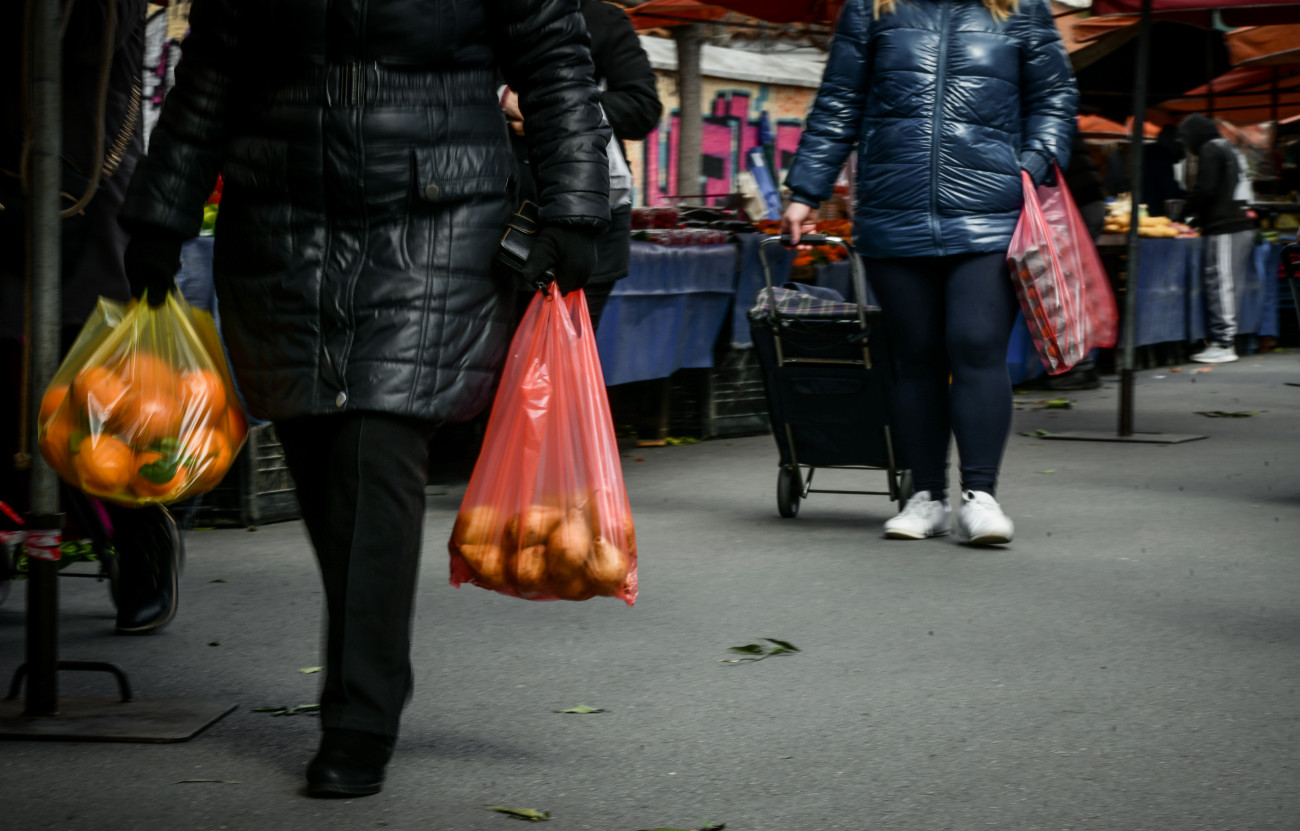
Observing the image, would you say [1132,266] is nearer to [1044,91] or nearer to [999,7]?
[1044,91]

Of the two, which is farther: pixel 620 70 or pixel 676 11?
pixel 676 11

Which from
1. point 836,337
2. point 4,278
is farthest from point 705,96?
point 4,278

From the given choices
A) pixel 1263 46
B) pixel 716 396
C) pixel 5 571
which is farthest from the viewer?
pixel 1263 46

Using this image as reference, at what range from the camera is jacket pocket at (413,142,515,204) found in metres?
3.24

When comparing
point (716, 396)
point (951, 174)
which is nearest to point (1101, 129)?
point (716, 396)

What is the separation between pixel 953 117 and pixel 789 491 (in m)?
1.61

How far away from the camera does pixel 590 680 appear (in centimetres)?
411

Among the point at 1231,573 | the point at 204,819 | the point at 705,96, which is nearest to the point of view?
the point at 204,819

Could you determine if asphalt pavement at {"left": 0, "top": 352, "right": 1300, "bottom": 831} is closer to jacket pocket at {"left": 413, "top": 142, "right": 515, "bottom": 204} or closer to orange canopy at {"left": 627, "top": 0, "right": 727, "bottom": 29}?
jacket pocket at {"left": 413, "top": 142, "right": 515, "bottom": 204}

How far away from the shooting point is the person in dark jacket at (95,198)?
4312 mm

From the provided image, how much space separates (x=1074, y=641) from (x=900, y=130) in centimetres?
215

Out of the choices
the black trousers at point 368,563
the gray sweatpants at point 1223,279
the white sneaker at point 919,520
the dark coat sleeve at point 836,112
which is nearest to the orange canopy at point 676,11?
the gray sweatpants at point 1223,279

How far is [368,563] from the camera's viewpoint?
3217 millimetres

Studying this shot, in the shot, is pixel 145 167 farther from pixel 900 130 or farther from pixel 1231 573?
pixel 1231 573
